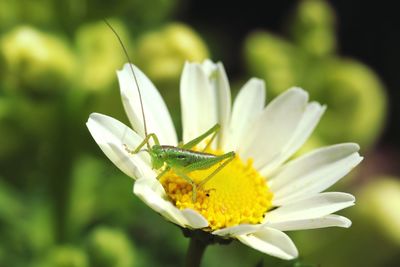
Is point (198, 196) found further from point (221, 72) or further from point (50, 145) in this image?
point (50, 145)

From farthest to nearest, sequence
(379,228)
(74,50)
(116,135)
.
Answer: (379,228) → (74,50) → (116,135)

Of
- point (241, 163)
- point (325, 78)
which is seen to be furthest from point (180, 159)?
point (325, 78)

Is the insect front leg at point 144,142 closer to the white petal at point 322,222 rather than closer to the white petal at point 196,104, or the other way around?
the white petal at point 196,104

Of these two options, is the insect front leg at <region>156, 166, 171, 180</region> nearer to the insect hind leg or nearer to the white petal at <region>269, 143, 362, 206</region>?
the insect hind leg

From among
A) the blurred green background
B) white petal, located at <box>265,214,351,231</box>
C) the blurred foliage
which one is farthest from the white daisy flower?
the blurred foliage

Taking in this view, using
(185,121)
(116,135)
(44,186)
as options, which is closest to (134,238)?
(44,186)

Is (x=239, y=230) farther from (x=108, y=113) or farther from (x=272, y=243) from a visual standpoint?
(x=108, y=113)
